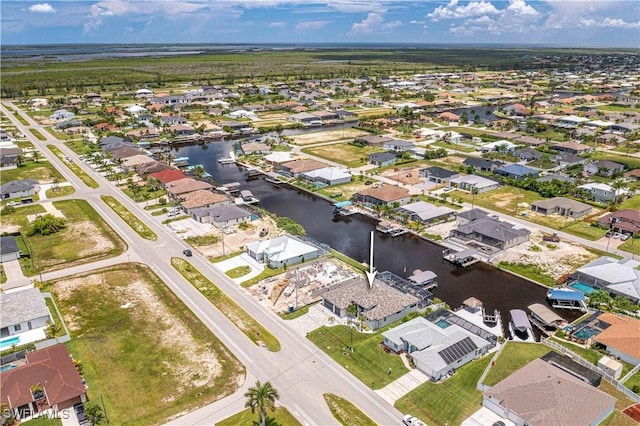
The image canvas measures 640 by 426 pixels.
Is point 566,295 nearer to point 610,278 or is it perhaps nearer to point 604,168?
point 610,278

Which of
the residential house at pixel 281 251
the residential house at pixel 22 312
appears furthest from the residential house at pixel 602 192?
the residential house at pixel 22 312

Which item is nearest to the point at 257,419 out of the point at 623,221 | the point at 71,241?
the point at 71,241

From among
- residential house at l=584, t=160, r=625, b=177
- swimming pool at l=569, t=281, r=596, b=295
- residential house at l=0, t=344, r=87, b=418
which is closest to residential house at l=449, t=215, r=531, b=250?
swimming pool at l=569, t=281, r=596, b=295

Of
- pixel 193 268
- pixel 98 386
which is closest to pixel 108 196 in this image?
pixel 193 268

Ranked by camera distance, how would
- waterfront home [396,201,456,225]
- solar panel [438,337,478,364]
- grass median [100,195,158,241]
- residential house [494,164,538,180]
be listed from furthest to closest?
residential house [494,164,538,180] → waterfront home [396,201,456,225] → grass median [100,195,158,241] → solar panel [438,337,478,364]

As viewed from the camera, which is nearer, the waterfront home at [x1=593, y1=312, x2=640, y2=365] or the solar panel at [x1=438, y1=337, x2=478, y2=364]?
the solar panel at [x1=438, y1=337, x2=478, y2=364]

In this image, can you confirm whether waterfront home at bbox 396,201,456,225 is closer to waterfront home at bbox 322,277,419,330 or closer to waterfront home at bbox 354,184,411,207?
waterfront home at bbox 354,184,411,207
